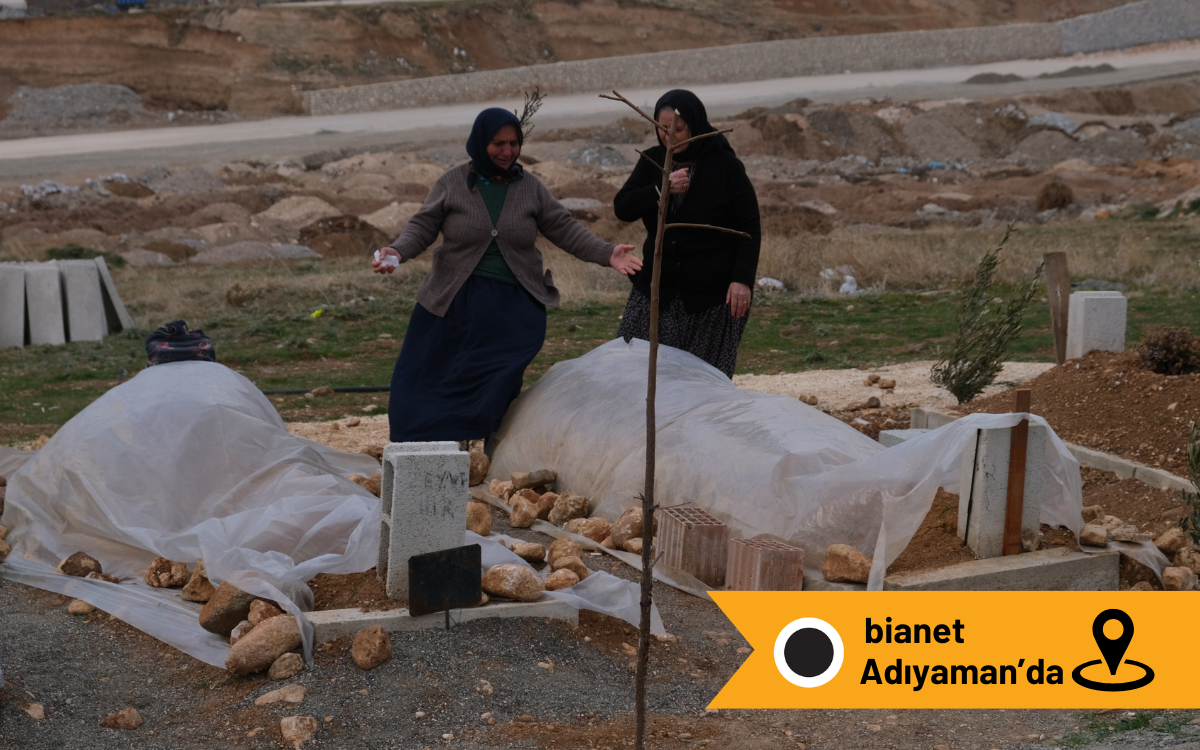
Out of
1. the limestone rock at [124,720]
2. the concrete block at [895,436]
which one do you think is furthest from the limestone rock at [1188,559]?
the limestone rock at [124,720]

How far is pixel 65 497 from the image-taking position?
14.0ft

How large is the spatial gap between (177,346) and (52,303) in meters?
6.65

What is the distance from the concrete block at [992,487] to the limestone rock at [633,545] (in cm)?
109

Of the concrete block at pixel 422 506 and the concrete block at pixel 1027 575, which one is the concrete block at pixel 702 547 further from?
the concrete block at pixel 422 506

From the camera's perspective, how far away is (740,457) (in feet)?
14.0

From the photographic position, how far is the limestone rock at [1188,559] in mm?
4012

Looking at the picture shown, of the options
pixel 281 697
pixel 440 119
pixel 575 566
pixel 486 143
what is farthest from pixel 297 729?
pixel 440 119

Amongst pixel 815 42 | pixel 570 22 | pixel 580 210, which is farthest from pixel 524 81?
pixel 580 210

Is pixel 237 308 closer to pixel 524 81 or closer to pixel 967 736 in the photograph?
pixel 967 736

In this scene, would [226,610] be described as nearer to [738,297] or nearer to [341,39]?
[738,297]

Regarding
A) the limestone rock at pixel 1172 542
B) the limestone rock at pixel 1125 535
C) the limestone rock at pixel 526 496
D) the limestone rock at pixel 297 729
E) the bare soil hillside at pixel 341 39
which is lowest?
the limestone rock at pixel 526 496

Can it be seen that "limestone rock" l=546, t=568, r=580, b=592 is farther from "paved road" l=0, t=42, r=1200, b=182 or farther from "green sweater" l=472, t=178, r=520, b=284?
"paved road" l=0, t=42, r=1200, b=182

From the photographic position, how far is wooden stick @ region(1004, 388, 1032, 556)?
12.7ft

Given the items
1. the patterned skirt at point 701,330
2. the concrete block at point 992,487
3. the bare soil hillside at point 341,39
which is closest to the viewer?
the concrete block at point 992,487
